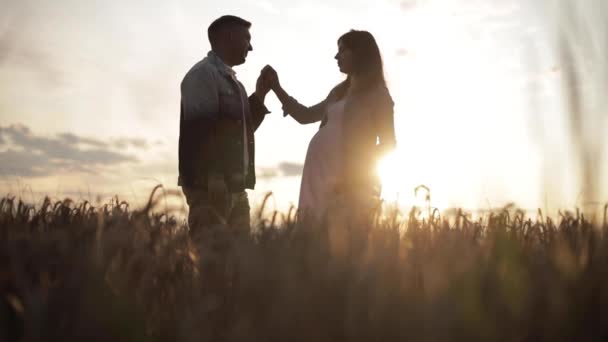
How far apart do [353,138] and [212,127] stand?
54.9 inches

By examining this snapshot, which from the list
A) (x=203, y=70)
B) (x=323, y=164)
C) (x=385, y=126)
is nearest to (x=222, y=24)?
(x=203, y=70)

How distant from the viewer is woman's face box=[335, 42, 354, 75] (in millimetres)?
4848

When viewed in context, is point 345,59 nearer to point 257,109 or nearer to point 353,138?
point 353,138

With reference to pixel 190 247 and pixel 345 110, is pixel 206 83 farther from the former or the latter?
pixel 190 247

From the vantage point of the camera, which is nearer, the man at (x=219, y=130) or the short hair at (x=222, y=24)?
the man at (x=219, y=130)

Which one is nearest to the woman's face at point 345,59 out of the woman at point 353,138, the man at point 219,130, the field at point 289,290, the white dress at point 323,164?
the woman at point 353,138

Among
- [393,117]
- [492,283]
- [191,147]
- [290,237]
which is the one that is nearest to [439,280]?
[492,283]

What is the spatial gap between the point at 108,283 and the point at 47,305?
360 mm

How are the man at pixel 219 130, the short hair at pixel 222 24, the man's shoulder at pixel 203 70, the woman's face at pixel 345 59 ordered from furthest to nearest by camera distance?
the short hair at pixel 222 24, the man's shoulder at pixel 203 70, the man at pixel 219 130, the woman's face at pixel 345 59

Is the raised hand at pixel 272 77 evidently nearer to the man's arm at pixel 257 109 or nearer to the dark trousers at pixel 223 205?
the man's arm at pixel 257 109

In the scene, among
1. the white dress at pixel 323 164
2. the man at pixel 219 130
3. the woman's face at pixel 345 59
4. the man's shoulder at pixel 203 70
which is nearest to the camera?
the white dress at pixel 323 164

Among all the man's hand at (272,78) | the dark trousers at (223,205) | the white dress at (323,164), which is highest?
the man's hand at (272,78)

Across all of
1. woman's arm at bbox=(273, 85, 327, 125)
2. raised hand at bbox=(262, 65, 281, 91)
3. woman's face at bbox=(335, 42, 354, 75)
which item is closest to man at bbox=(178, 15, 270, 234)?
raised hand at bbox=(262, 65, 281, 91)

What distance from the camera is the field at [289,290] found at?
1693 mm
